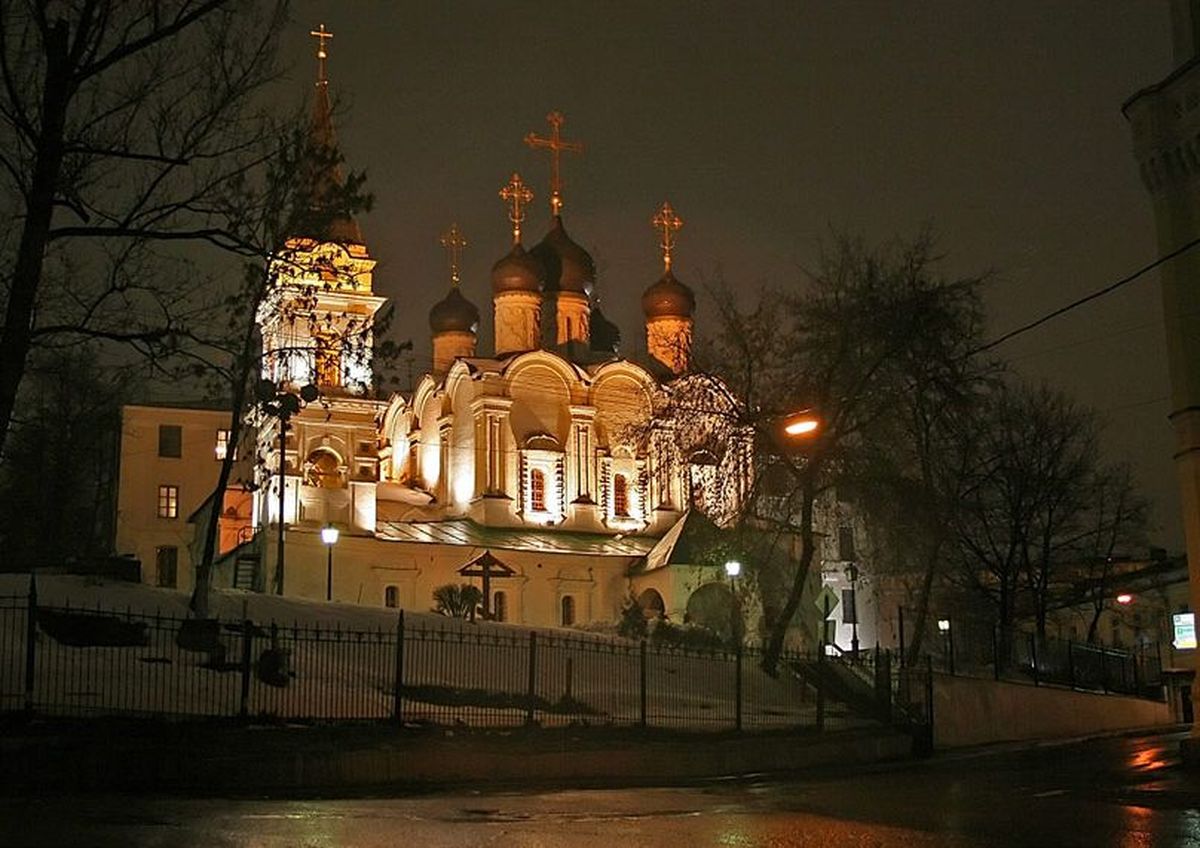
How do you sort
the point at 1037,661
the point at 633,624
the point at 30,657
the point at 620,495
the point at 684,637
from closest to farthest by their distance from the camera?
the point at 30,657 < the point at 1037,661 < the point at 684,637 < the point at 633,624 < the point at 620,495

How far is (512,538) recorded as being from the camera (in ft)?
174

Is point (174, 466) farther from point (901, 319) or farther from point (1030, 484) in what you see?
point (901, 319)

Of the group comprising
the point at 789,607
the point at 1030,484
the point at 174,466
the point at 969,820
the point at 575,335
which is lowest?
the point at 969,820

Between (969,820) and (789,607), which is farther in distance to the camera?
(789,607)

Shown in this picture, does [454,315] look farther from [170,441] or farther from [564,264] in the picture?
[170,441]

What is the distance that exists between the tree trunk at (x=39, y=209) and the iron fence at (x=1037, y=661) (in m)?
23.4

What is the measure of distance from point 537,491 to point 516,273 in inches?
363

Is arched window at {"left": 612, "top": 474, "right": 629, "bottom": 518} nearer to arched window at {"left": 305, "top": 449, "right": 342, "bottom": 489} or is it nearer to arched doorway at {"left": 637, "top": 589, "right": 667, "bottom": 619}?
arched doorway at {"left": 637, "top": 589, "right": 667, "bottom": 619}

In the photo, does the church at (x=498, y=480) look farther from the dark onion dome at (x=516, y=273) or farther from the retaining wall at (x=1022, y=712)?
the retaining wall at (x=1022, y=712)

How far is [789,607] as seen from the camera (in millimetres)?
31188

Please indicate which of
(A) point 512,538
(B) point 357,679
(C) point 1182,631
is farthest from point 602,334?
(B) point 357,679

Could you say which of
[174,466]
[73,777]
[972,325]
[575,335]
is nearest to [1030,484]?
[972,325]

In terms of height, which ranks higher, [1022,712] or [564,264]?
[564,264]

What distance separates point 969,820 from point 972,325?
1830cm
